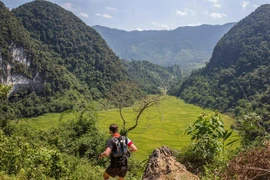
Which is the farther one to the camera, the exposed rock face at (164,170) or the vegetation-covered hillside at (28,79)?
the vegetation-covered hillside at (28,79)

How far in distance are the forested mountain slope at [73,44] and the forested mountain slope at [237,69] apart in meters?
28.4

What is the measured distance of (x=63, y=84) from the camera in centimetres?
7894

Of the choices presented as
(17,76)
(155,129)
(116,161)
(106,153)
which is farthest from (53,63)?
(106,153)

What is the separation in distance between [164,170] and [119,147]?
2.97 ft

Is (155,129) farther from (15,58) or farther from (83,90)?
(15,58)

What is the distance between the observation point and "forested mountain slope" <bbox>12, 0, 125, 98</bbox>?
97125 millimetres

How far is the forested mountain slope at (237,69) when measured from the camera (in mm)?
65250

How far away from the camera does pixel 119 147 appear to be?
196 inches

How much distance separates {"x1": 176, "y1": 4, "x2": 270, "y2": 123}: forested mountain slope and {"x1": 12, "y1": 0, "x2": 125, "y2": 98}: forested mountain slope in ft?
93.1

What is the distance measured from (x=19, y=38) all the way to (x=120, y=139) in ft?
246

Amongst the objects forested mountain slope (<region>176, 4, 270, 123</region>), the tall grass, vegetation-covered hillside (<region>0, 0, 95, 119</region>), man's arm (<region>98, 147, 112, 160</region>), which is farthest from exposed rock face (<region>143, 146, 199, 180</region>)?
vegetation-covered hillside (<region>0, 0, 95, 119</region>)

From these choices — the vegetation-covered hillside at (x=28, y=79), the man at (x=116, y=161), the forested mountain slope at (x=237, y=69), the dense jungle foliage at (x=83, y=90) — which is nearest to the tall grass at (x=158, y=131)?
the dense jungle foliage at (x=83, y=90)

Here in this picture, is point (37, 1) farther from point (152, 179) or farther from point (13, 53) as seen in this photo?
point (152, 179)

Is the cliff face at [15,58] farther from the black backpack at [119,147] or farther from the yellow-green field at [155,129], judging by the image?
the black backpack at [119,147]
